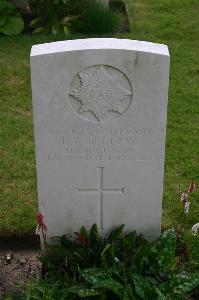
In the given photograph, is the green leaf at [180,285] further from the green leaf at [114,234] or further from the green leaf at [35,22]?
the green leaf at [35,22]

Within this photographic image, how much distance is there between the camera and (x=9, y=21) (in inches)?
325

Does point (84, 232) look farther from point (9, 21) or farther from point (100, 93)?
point (9, 21)

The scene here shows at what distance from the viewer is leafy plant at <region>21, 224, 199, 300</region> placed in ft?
12.2

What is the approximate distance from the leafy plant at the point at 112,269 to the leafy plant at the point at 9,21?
15.3 ft

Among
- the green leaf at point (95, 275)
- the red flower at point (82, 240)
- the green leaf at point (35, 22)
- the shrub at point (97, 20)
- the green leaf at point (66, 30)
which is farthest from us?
the green leaf at point (35, 22)

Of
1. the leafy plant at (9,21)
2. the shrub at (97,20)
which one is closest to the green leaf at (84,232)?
the shrub at (97,20)

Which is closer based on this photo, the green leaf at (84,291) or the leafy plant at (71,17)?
the green leaf at (84,291)

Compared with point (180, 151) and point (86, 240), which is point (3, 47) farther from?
point (86, 240)

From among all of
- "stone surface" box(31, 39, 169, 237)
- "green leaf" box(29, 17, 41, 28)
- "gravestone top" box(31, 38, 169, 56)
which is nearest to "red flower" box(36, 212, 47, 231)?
"stone surface" box(31, 39, 169, 237)

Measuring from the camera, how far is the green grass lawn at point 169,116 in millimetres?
4891

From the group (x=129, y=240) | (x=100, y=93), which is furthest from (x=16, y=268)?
(x=100, y=93)

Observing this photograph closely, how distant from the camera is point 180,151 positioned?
5773mm

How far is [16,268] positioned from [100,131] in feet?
4.03

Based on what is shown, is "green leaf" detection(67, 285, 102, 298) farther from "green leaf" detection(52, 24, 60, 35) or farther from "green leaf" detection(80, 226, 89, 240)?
"green leaf" detection(52, 24, 60, 35)
